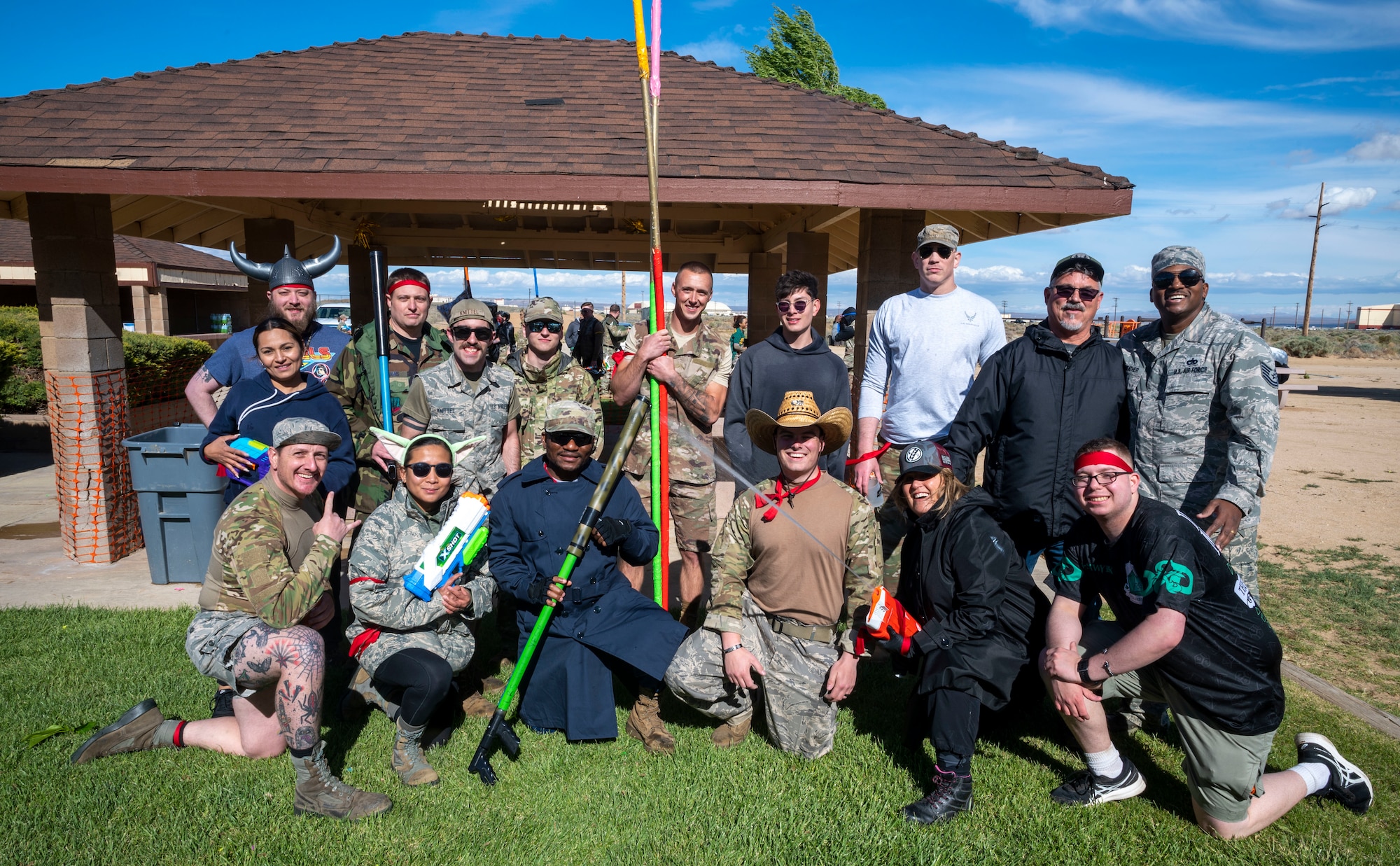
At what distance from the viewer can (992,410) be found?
360 centimetres

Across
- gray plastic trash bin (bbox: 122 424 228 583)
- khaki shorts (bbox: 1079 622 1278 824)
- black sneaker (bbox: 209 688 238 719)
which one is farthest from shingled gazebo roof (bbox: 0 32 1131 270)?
khaki shorts (bbox: 1079 622 1278 824)

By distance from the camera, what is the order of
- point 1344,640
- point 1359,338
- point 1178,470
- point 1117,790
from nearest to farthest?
point 1117,790
point 1178,470
point 1344,640
point 1359,338

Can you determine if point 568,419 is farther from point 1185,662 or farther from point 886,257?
point 886,257

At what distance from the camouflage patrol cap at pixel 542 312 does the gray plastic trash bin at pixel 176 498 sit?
240 centimetres

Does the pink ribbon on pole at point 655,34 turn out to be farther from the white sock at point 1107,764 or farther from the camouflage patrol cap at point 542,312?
the white sock at point 1107,764

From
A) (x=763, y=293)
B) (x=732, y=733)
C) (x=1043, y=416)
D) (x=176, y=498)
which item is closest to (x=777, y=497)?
(x=732, y=733)

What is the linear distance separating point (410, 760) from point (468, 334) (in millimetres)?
2071

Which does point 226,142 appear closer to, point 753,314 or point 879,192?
point 879,192

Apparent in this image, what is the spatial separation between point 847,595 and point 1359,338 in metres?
53.0

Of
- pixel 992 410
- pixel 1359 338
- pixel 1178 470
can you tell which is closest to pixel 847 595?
pixel 992 410

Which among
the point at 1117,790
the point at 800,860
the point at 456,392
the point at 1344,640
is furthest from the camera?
the point at 1344,640

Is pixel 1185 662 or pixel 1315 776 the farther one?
pixel 1315 776

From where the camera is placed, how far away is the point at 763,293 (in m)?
12.5

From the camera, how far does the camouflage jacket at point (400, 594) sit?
10.8 feet
